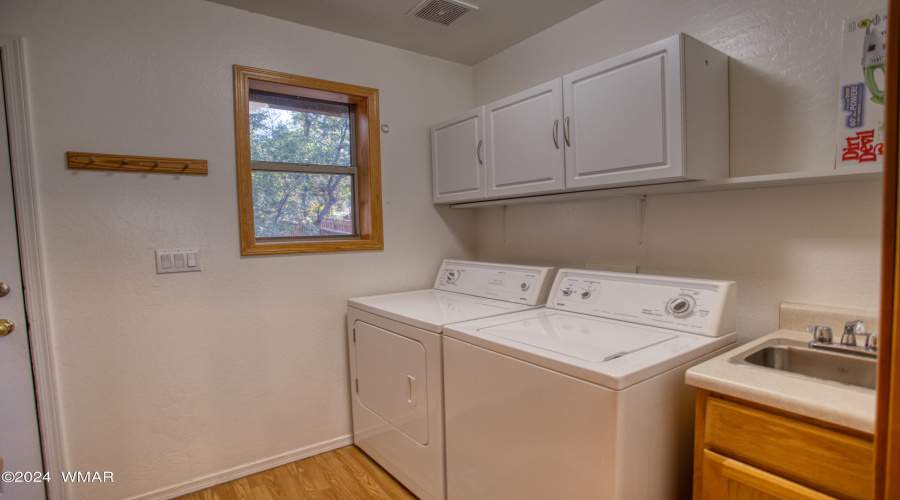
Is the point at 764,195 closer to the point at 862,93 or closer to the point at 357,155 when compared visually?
the point at 862,93

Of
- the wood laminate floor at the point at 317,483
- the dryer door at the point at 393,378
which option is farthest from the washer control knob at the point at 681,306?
the wood laminate floor at the point at 317,483

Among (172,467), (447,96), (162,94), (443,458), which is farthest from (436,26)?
(172,467)

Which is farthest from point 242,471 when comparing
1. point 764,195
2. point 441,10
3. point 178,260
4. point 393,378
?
point 764,195

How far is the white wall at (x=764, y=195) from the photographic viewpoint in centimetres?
140

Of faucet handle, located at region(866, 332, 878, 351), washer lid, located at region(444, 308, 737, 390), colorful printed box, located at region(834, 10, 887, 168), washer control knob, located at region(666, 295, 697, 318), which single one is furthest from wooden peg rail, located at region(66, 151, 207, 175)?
faucet handle, located at region(866, 332, 878, 351)

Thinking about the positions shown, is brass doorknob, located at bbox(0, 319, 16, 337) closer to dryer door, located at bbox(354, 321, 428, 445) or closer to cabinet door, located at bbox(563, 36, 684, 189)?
dryer door, located at bbox(354, 321, 428, 445)

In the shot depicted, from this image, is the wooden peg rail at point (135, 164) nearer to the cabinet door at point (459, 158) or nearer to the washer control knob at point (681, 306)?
the cabinet door at point (459, 158)

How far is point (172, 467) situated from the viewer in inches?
76.7

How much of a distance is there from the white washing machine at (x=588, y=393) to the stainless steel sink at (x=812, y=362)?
4.1 inches

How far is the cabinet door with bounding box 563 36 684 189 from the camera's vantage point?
1.47m

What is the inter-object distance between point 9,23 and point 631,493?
2.67 m

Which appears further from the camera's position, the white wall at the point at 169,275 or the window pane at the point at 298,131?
the window pane at the point at 298,131

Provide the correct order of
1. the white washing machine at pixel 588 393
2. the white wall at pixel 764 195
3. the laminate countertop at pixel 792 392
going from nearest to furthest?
the laminate countertop at pixel 792 392 < the white washing machine at pixel 588 393 < the white wall at pixel 764 195

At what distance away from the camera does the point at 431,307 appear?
206cm
